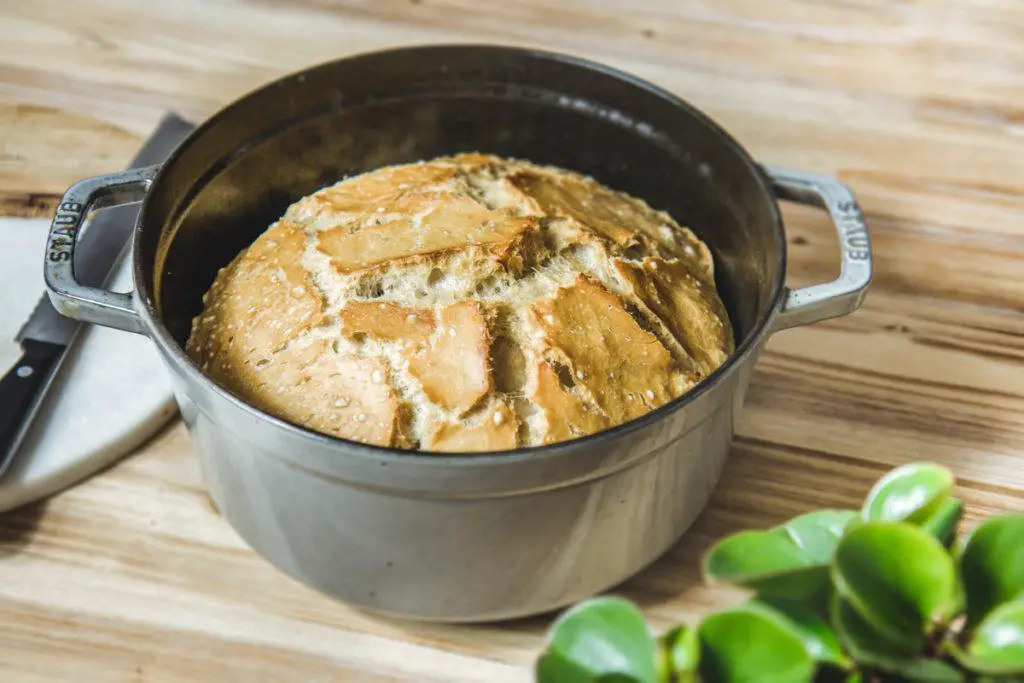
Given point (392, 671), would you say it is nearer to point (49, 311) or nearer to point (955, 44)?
point (49, 311)

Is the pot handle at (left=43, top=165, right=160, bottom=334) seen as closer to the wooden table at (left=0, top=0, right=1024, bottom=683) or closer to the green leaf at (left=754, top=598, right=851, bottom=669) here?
the wooden table at (left=0, top=0, right=1024, bottom=683)

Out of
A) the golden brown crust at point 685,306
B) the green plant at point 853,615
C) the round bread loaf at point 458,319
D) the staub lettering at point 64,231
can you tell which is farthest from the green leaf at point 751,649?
the staub lettering at point 64,231

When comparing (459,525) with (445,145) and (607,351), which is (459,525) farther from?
(445,145)

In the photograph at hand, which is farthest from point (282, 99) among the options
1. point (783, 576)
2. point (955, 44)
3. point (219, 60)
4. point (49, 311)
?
point (955, 44)

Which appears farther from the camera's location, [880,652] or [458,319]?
[458,319]

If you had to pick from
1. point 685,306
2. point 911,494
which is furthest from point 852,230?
point 911,494
